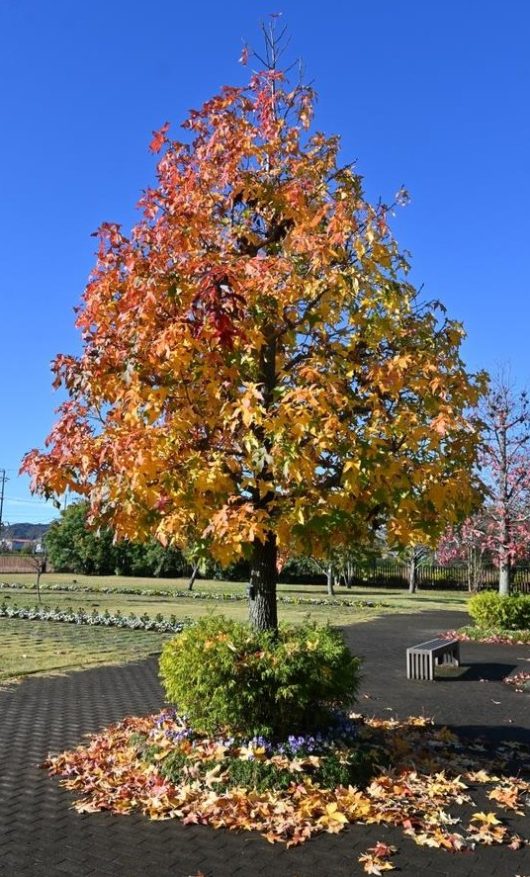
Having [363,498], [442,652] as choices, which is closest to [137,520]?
[363,498]

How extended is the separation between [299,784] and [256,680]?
83cm

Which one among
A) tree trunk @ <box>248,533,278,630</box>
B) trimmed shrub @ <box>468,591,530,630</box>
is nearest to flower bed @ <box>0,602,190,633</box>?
trimmed shrub @ <box>468,591,530,630</box>

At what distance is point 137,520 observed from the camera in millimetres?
6391

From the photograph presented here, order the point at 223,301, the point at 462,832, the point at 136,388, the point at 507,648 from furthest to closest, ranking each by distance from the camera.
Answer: the point at 507,648 → the point at 136,388 → the point at 462,832 → the point at 223,301

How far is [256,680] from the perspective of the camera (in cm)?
596

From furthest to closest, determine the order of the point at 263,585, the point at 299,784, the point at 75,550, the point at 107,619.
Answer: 1. the point at 75,550
2. the point at 107,619
3. the point at 263,585
4. the point at 299,784

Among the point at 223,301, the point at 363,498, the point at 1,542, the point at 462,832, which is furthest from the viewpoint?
the point at 1,542

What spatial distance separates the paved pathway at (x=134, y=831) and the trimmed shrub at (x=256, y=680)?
970 mm

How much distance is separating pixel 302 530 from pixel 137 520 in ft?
4.81

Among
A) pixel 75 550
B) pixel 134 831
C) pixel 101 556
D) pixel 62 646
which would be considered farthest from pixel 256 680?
pixel 75 550

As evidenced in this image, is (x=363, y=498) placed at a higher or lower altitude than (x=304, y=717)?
higher

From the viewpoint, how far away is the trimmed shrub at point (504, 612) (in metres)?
19.2

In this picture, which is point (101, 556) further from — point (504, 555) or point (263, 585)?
point (263, 585)

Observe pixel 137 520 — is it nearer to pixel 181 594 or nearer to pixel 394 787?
pixel 394 787
